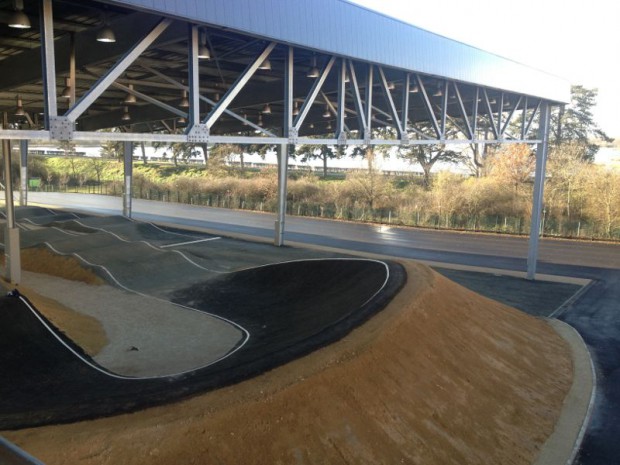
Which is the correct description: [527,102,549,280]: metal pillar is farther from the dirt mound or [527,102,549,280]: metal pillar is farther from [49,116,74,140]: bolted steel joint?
[49,116,74,140]: bolted steel joint

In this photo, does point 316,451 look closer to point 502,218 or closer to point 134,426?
point 134,426

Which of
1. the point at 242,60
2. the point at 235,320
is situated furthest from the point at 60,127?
the point at 242,60

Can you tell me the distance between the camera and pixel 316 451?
23.3ft

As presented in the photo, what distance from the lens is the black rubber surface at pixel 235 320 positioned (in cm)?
836

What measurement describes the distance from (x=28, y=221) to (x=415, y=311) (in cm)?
3208

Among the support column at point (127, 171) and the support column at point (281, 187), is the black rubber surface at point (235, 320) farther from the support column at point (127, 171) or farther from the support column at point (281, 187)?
the support column at point (127, 171)

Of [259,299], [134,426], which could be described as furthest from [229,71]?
[134,426]

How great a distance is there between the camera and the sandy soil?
657cm

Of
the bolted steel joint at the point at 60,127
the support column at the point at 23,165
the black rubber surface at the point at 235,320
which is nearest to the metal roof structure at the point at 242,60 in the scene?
the bolted steel joint at the point at 60,127

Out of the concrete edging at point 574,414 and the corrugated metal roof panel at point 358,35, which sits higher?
the corrugated metal roof panel at point 358,35

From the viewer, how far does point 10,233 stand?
17609 mm

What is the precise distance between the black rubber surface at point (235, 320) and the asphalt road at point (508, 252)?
544 cm

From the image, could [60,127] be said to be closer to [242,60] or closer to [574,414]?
[242,60]

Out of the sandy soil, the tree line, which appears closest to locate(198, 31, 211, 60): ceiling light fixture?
the sandy soil
